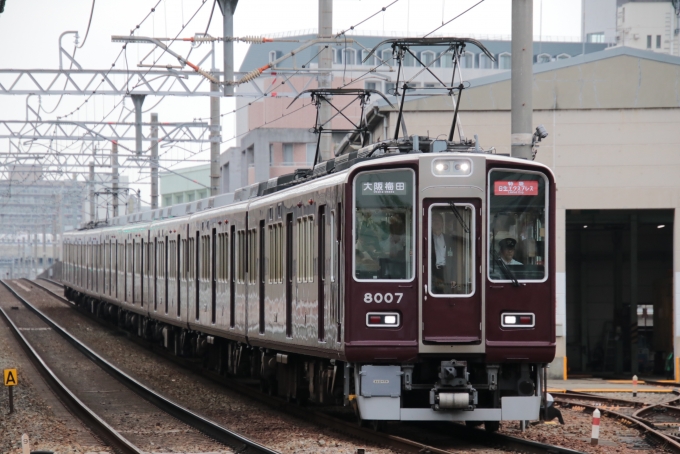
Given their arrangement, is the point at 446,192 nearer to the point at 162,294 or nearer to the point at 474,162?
the point at 474,162

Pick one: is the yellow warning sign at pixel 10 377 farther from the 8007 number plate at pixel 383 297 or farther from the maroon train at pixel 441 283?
the 8007 number plate at pixel 383 297

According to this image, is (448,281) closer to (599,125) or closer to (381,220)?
(381,220)

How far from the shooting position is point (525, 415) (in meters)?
10.4

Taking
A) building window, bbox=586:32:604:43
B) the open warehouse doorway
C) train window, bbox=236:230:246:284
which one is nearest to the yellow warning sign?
train window, bbox=236:230:246:284

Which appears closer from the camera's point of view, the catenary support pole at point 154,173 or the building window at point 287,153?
the catenary support pole at point 154,173

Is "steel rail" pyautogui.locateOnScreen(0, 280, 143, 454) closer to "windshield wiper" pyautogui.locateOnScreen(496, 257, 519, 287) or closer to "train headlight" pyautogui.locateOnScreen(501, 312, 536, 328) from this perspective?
"train headlight" pyautogui.locateOnScreen(501, 312, 536, 328)

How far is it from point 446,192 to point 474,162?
385 millimetres

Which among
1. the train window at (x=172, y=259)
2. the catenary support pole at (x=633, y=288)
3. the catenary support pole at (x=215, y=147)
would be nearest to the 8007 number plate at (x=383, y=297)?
the train window at (x=172, y=259)

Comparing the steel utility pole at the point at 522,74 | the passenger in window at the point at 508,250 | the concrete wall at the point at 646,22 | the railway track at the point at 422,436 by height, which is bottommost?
the railway track at the point at 422,436

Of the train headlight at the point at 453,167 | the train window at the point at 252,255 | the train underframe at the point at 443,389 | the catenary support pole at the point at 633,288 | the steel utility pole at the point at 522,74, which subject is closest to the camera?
the train underframe at the point at 443,389

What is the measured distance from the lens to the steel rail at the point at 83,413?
11.3 meters

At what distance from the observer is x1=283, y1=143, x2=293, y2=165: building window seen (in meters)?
58.5

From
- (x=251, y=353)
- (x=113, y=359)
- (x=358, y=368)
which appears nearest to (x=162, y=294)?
(x=113, y=359)

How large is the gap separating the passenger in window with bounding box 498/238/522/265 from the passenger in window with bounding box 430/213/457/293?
46 cm
